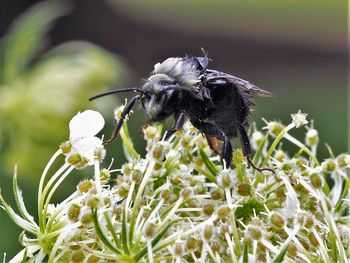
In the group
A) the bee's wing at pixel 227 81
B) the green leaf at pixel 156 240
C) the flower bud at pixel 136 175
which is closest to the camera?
the green leaf at pixel 156 240

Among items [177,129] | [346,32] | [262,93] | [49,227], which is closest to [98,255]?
[49,227]

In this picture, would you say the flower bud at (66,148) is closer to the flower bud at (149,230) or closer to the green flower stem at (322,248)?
the flower bud at (149,230)

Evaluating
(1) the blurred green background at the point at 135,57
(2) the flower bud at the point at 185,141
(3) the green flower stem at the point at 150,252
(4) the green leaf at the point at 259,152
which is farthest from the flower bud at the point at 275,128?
(1) the blurred green background at the point at 135,57

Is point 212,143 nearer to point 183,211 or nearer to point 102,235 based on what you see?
point 183,211

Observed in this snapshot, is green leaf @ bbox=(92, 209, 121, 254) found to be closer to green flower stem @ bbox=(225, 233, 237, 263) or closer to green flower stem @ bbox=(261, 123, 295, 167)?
green flower stem @ bbox=(225, 233, 237, 263)

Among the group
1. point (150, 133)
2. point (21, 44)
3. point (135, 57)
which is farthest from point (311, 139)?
point (135, 57)

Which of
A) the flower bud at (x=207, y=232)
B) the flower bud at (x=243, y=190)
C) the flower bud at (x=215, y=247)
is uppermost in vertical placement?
the flower bud at (x=243, y=190)
